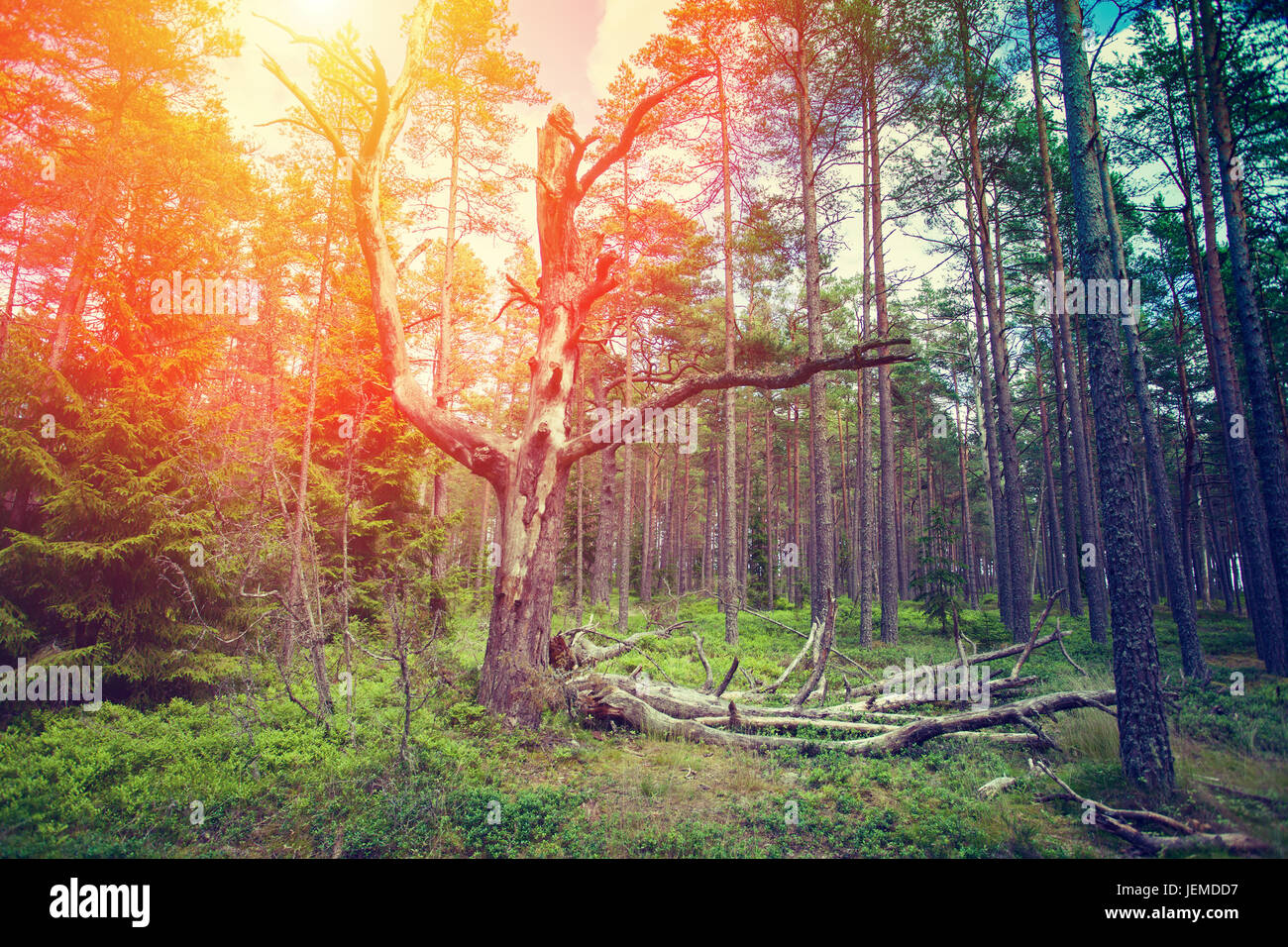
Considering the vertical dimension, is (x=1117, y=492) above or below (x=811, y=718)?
above

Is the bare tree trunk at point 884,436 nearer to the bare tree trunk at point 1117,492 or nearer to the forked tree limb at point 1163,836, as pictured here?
the bare tree trunk at point 1117,492

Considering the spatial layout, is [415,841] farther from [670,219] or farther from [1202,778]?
[670,219]

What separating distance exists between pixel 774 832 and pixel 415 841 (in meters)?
Answer: 2.90

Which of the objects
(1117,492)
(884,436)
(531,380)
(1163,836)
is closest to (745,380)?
(531,380)

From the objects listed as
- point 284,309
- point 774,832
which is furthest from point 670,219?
point 774,832

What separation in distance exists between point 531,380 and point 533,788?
5104 millimetres

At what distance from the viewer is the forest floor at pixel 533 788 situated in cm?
419

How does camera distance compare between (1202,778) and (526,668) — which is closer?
(1202,778)

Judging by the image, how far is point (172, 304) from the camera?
8.80m

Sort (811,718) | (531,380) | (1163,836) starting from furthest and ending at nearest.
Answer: (531,380) → (811,718) → (1163,836)

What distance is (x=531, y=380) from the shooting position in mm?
7762

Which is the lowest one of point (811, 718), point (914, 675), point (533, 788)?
point (914, 675)

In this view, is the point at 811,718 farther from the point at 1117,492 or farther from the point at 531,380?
the point at 531,380

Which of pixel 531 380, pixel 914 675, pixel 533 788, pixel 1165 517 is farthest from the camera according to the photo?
pixel 1165 517
